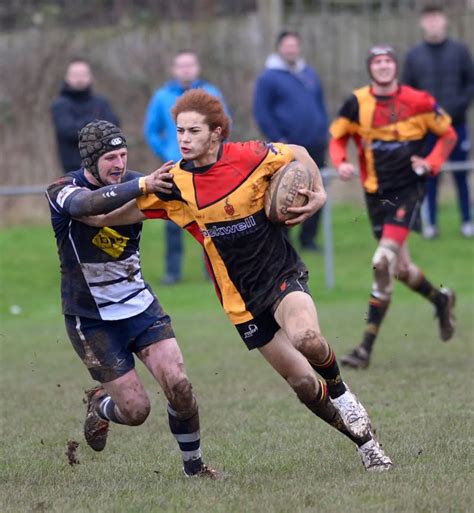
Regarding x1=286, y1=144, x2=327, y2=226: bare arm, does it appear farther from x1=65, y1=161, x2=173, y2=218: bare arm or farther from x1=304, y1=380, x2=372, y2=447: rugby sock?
x1=304, y1=380, x2=372, y2=447: rugby sock

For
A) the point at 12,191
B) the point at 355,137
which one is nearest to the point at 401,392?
the point at 355,137

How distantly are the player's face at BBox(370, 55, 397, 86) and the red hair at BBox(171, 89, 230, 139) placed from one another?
361 cm

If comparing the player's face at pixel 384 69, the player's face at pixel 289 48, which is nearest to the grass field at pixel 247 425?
the player's face at pixel 384 69

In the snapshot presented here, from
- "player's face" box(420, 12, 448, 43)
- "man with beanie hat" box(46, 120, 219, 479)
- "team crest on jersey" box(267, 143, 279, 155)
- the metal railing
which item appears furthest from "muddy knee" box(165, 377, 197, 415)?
"player's face" box(420, 12, 448, 43)

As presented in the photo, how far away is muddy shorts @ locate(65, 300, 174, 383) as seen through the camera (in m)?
6.40

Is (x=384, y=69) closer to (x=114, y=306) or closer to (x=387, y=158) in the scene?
(x=387, y=158)

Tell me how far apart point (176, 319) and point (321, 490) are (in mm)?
7300

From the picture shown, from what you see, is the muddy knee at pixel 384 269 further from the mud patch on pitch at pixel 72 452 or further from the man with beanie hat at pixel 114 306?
the mud patch on pitch at pixel 72 452

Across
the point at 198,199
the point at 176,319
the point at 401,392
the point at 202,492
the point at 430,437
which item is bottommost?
the point at 176,319

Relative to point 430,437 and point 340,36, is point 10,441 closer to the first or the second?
point 430,437

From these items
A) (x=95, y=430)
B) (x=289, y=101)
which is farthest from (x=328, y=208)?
(x=95, y=430)

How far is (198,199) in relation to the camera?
20.1ft

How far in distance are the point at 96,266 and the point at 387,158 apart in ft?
12.9

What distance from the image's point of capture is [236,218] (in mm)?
6141
